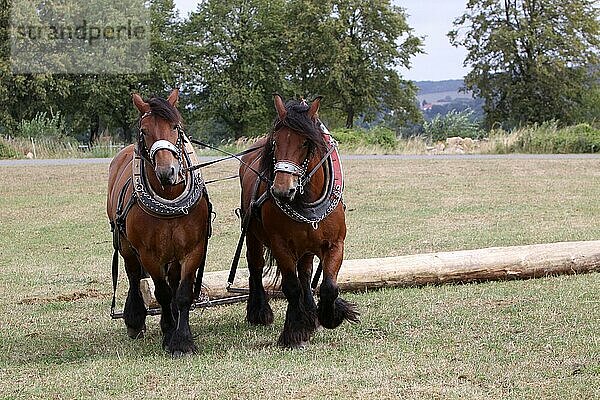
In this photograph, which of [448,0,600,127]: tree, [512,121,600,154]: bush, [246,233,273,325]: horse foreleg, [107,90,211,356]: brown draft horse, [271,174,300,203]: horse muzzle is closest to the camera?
[271,174,300,203]: horse muzzle

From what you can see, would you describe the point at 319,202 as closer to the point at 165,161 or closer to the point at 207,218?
the point at 207,218

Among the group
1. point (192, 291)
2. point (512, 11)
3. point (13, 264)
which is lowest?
point (13, 264)

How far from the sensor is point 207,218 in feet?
22.7

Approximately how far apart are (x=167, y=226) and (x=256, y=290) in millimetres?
1644

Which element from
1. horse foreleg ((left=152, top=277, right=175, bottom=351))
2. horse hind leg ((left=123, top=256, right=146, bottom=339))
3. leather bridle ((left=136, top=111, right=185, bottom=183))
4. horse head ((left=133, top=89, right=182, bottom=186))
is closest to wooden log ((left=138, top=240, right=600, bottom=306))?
horse hind leg ((left=123, top=256, right=146, bottom=339))

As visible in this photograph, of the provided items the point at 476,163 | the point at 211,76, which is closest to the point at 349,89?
the point at 211,76

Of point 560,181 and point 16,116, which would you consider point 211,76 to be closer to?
point 16,116

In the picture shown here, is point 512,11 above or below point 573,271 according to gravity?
above

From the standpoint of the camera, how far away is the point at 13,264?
12.2 m

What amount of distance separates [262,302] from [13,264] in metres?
5.61

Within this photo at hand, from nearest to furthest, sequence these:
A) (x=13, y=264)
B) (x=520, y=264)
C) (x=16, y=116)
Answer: (x=520, y=264), (x=13, y=264), (x=16, y=116)

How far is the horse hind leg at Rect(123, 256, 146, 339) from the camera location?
7621 mm

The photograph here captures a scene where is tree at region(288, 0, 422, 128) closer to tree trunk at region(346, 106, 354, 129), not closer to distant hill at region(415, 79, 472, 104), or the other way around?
tree trunk at region(346, 106, 354, 129)

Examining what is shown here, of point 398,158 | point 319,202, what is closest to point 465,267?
point 319,202
